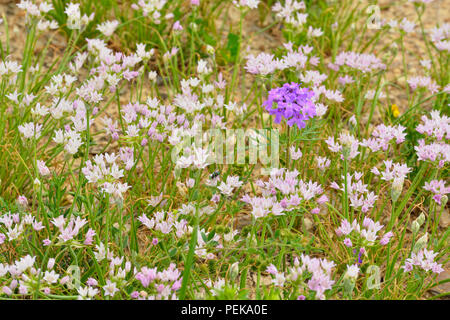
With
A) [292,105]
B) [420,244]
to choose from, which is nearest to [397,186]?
[420,244]

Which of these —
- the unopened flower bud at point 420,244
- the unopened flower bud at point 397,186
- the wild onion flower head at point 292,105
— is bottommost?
the unopened flower bud at point 420,244

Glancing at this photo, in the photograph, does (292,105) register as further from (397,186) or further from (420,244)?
(420,244)

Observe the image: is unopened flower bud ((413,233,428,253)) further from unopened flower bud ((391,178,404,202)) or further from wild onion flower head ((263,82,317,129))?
wild onion flower head ((263,82,317,129))

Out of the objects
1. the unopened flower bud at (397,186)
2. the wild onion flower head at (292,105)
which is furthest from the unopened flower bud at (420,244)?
the wild onion flower head at (292,105)

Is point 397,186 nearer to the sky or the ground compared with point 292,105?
nearer to the ground

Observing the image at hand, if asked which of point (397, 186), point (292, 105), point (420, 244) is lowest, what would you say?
point (420, 244)

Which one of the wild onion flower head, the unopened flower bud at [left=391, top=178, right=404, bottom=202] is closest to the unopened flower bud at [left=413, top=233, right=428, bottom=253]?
the unopened flower bud at [left=391, top=178, right=404, bottom=202]

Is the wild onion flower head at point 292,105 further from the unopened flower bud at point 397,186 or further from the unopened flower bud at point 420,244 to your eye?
the unopened flower bud at point 420,244
